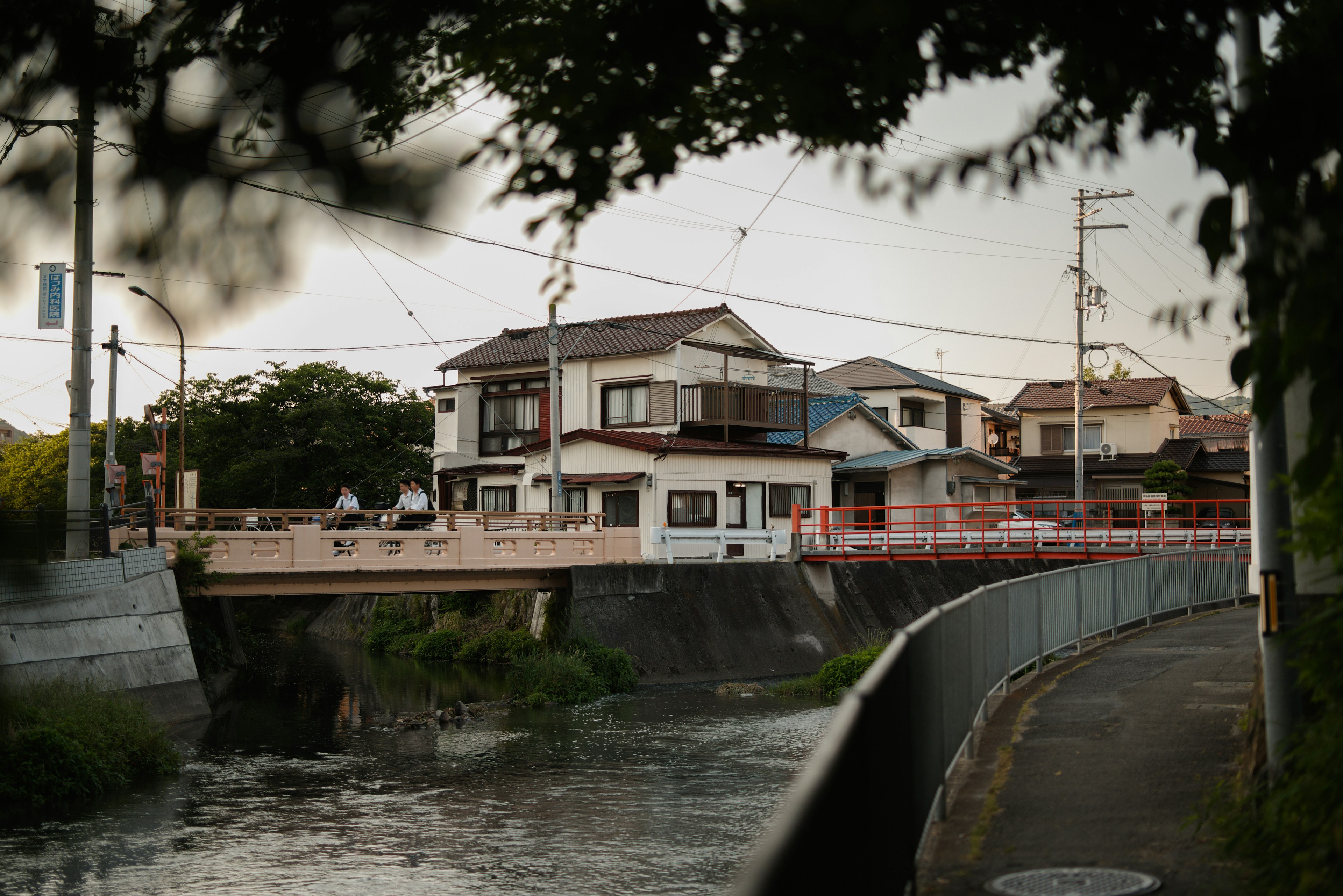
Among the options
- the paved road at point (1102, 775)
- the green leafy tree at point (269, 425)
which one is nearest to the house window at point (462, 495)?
the paved road at point (1102, 775)

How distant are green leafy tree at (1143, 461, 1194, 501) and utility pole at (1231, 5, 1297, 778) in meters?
36.3

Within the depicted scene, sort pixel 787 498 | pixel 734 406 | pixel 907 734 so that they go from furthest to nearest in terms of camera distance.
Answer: pixel 787 498 → pixel 734 406 → pixel 907 734

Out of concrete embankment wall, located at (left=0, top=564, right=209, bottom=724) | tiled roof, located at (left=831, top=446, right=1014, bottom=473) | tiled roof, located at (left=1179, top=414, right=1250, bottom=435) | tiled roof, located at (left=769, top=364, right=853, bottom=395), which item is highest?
tiled roof, located at (left=769, top=364, right=853, bottom=395)

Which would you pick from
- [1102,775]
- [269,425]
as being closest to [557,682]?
[1102,775]

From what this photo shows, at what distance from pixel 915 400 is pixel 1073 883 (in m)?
39.2

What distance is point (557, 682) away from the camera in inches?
871

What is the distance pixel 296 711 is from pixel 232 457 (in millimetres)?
19690

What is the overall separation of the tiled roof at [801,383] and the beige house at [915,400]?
1.59 ft

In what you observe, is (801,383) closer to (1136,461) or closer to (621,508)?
(1136,461)

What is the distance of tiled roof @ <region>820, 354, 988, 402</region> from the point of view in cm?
4325

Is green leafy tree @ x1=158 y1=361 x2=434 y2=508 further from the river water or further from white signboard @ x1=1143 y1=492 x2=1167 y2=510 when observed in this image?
white signboard @ x1=1143 y1=492 x2=1167 y2=510

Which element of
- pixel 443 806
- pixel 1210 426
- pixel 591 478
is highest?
pixel 1210 426

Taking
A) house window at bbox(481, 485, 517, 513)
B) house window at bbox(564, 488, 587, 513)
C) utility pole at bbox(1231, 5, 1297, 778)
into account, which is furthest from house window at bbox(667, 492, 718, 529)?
utility pole at bbox(1231, 5, 1297, 778)

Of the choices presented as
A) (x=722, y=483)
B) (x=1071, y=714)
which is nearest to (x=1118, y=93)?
(x=1071, y=714)
